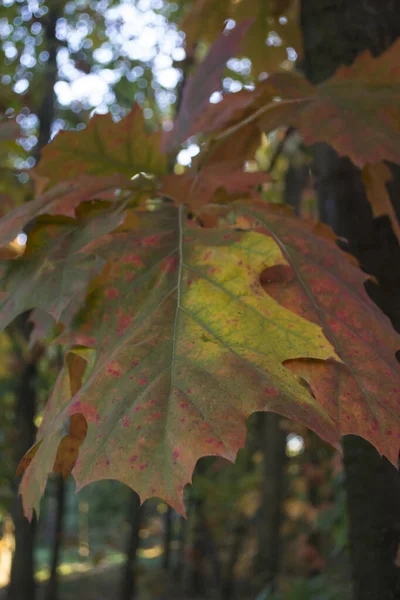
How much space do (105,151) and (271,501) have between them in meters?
4.50

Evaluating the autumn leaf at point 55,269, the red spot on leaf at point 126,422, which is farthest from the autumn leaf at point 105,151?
the red spot on leaf at point 126,422

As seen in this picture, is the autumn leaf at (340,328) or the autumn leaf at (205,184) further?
the autumn leaf at (205,184)

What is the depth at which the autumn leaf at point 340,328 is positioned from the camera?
668mm

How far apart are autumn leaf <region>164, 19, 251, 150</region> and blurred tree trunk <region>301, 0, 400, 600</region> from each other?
0.49 meters

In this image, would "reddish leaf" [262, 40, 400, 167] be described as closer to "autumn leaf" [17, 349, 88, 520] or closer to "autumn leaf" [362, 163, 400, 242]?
"autumn leaf" [362, 163, 400, 242]

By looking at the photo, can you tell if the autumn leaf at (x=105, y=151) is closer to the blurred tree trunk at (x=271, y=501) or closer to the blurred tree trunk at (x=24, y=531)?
the blurred tree trunk at (x=24, y=531)

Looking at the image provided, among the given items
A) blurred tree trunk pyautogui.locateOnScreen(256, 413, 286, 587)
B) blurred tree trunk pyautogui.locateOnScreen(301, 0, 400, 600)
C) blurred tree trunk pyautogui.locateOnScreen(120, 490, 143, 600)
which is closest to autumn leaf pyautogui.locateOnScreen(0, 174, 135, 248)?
blurred tree trunk pyautogui.locateOnScreen(301, 0, 400, 600)

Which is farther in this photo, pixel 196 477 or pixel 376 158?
pixel 196 477

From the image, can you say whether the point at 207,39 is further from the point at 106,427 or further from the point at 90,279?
the point at 106,427

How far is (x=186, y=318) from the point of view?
0.74 m

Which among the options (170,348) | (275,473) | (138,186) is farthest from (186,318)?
(275,473)

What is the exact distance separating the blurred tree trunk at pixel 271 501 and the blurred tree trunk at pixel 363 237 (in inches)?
147

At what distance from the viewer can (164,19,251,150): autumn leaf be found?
0.96 meters

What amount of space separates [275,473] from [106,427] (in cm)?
466
